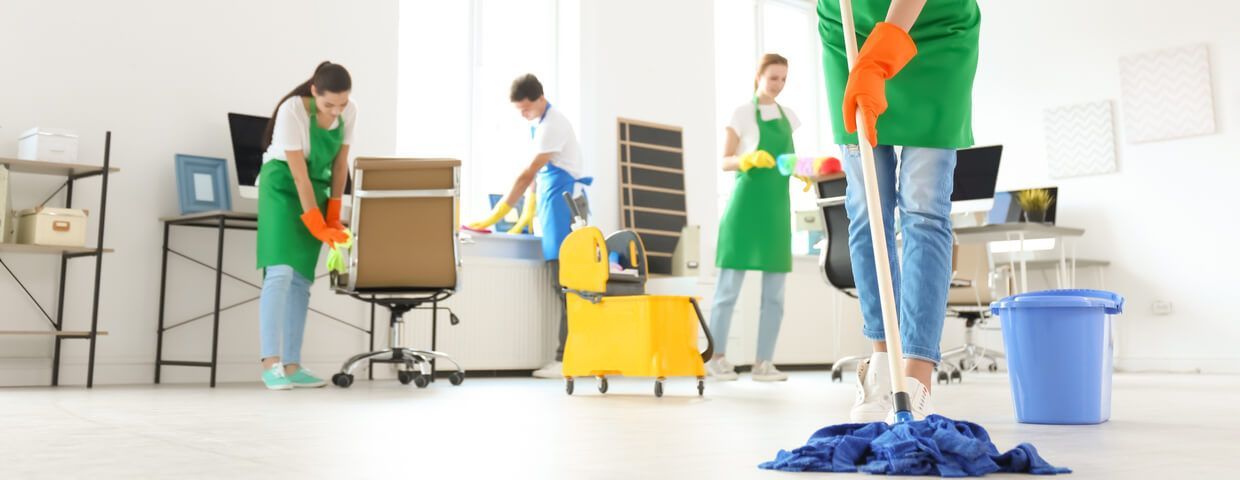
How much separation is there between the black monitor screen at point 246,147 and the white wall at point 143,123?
22cm

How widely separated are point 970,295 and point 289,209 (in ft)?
12.0

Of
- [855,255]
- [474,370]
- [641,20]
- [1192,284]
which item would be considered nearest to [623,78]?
[641,20]

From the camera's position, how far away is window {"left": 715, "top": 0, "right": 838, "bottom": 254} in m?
7.46

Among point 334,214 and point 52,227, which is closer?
point 52,227

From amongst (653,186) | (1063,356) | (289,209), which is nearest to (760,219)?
(653,186)

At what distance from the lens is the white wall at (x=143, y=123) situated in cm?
423

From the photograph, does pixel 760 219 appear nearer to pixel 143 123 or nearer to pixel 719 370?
pixel 719 370

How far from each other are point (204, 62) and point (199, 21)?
0.19 m

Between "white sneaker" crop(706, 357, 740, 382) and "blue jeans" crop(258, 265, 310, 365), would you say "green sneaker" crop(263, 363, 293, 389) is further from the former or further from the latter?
"white sneaker" crop(706, 357, 740, 382)

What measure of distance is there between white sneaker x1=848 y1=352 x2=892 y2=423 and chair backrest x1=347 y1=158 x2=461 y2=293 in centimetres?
256

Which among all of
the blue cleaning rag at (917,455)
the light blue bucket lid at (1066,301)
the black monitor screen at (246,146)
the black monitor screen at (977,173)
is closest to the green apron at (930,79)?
the light blue bucket lid at (1066,301)

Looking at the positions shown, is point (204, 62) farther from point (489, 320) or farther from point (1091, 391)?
point (1091, 391)

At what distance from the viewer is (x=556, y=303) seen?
5754 millimetres

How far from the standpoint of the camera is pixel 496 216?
534cm
